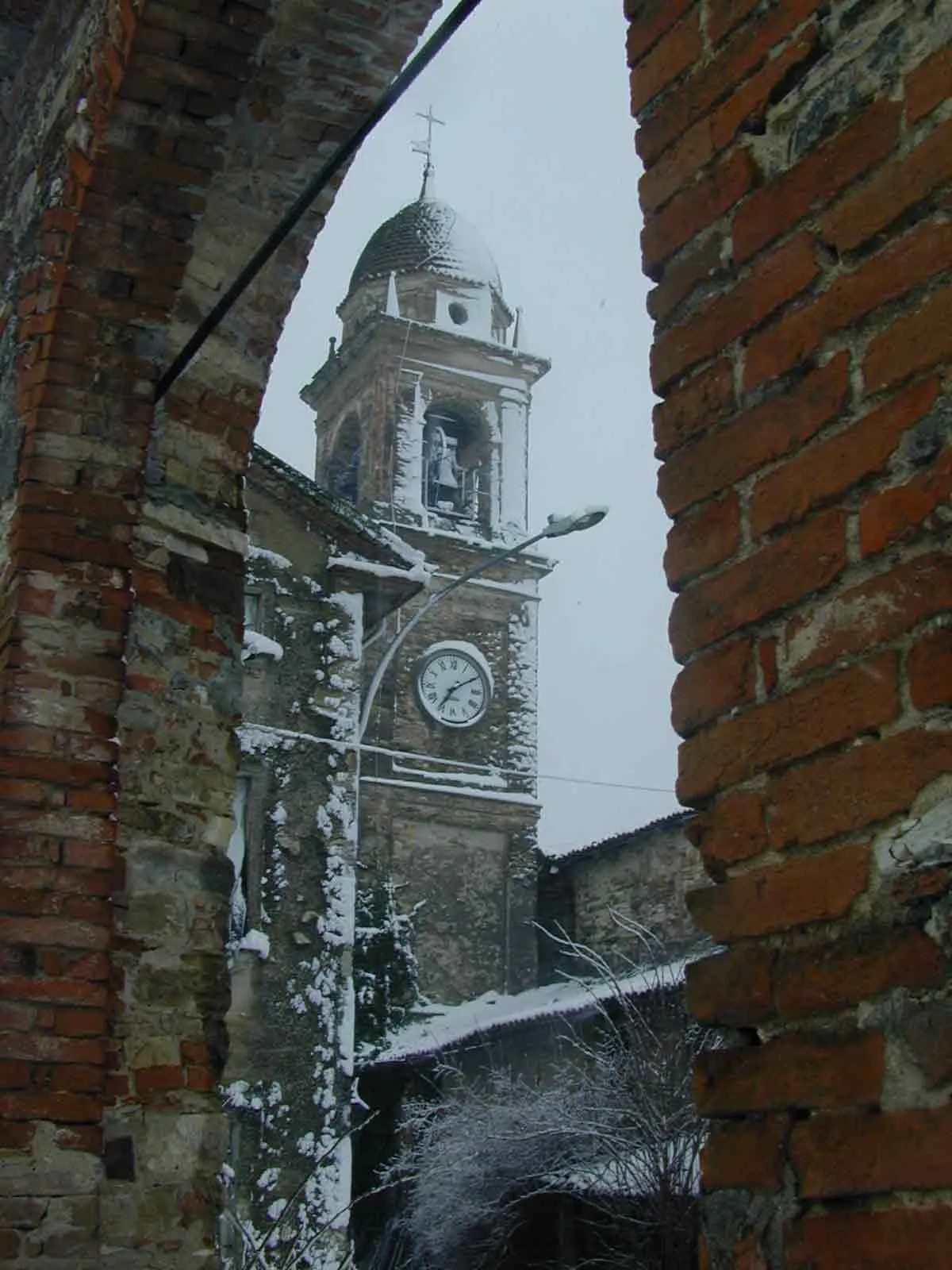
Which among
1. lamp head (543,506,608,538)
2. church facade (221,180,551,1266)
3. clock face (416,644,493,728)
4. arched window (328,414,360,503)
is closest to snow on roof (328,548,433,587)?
church facade (221,180,551,1266)

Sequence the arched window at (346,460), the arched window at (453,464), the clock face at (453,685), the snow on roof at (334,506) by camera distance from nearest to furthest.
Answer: the snow on roof at (334,506)
the clock face at (453,685)
the arched window at (453,464)
the arched window at (346,460)

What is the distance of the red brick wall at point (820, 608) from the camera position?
5.05 feet

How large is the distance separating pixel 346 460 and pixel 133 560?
2510 cm

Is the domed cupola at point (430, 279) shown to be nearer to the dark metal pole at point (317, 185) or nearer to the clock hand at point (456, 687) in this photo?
the clock hand at point (456, 687)

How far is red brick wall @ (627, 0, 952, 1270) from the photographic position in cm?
154

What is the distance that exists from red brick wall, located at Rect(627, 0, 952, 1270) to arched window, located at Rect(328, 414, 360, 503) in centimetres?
2666

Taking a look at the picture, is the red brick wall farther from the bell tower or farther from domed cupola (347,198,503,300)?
domed cupola (347,198,503,300)

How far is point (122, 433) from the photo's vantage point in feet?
14.4

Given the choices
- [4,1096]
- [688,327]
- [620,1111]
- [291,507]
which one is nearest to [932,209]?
[688,327]

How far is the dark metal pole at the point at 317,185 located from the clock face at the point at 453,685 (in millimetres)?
21292

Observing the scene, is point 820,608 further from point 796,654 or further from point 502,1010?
point 502,1010

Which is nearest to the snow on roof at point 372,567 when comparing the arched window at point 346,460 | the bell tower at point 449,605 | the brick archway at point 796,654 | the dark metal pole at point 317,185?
the bell tower at point 449,605

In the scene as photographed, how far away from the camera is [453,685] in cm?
2617

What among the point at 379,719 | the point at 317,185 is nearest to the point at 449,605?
the point at 379,719
